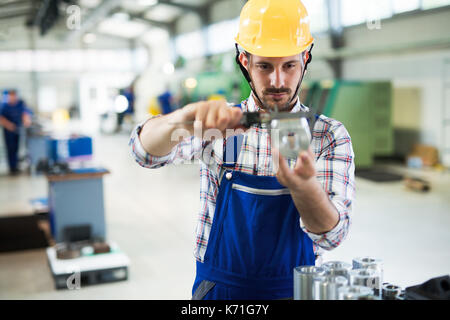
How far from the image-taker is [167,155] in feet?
4.53

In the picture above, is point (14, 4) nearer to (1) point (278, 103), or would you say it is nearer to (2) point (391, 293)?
(1) point (278, 103)

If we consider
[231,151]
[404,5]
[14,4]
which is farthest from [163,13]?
[231,151]

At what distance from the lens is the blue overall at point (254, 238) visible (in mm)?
1386

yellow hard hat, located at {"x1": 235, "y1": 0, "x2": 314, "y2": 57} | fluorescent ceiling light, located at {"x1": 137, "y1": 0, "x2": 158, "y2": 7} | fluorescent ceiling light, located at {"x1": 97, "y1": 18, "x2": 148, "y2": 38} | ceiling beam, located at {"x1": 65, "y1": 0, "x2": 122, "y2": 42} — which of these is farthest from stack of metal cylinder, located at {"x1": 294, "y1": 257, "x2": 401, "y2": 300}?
fluorescent ceiling light, located at {"x1": 97, "y1": 18, "x2": 148, "y2": 38}

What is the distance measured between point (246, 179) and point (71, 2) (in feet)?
44.5

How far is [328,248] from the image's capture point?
4.23ft

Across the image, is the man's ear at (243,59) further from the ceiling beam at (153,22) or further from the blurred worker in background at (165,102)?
the ceiling beam at (153,22)

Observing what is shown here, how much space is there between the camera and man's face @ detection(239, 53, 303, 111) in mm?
1357

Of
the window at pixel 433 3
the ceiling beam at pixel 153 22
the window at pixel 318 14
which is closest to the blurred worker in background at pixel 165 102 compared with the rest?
the window at pixel 318 14

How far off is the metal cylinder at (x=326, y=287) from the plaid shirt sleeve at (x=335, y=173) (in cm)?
11

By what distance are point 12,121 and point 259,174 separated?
10.3 meters
